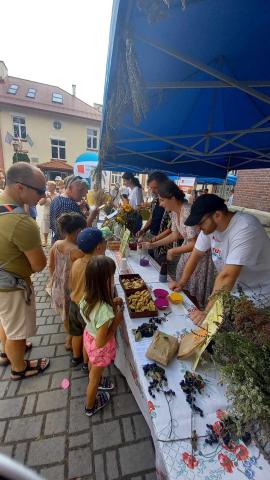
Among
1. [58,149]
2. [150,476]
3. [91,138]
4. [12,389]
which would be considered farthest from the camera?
[91,138]

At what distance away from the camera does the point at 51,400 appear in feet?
6.14

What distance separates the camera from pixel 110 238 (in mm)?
3322

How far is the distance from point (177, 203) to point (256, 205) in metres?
8.62

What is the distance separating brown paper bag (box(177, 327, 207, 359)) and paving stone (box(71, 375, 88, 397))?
1.26 metres

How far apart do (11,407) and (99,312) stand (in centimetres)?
126

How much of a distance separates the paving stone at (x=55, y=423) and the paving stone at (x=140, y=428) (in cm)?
56

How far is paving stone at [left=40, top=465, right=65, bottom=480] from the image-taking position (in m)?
1.38

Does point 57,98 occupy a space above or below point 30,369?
above

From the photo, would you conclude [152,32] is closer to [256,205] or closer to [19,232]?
[19,232]

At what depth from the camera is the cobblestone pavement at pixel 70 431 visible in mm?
1431

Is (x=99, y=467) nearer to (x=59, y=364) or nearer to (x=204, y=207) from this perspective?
(x=59, y=364)

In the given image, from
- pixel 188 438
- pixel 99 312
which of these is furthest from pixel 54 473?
pixel 188 438

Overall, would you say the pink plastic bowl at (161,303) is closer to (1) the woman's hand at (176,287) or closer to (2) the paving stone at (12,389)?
(1) the woman's hand at (176,287)

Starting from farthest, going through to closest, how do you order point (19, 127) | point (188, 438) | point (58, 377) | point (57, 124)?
1. point (57, 124)
2. point (19, 127)
3. point (58, 377)
4. point (188, 438)
